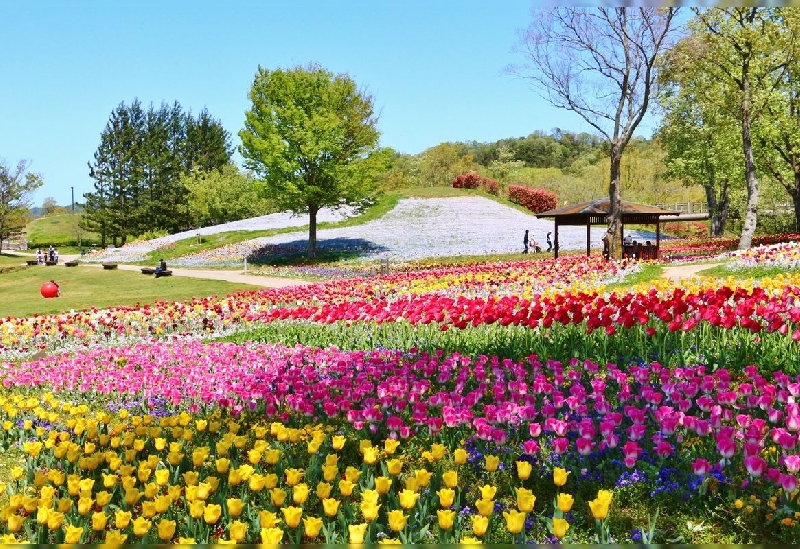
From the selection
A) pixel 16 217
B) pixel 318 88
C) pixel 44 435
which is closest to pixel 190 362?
pixel 44 435

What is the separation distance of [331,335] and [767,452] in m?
6.92

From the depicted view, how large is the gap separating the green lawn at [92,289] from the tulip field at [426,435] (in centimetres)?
1097

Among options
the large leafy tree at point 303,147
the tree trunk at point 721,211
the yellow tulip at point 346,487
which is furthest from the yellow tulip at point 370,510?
the tree trunk at point 721,211

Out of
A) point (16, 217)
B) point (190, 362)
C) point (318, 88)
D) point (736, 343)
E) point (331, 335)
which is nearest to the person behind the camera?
point (736, 343)

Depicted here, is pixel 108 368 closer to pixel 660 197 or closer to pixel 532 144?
pixel 660 197

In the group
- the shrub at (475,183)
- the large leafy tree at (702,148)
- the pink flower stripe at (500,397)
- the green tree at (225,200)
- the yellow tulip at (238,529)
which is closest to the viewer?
the yellow tulip at (238,529)

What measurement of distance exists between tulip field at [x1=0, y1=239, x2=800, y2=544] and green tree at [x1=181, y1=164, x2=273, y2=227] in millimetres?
58873

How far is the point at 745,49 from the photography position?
27500mm

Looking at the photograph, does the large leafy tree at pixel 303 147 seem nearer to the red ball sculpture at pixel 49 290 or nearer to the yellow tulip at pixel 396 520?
the red ball sculpture at pixel 49 290

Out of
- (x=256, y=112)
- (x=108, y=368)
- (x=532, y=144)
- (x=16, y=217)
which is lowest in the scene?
(x=108, y=368)

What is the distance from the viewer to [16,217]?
60.4 meters

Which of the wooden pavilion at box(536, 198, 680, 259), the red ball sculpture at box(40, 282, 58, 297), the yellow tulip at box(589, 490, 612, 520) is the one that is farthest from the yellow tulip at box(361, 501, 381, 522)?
the wooden pavilion at box(536, 198, 680, 259)

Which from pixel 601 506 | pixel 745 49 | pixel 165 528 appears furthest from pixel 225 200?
pixel 601 506

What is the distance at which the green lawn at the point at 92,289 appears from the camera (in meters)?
20.5
